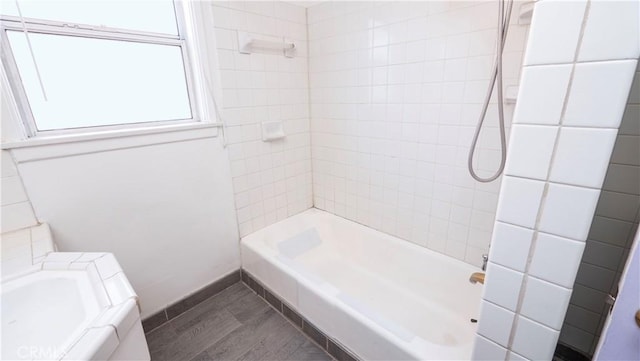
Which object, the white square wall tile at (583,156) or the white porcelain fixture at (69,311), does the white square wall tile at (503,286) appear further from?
the white porcelain fixture at (69,311)

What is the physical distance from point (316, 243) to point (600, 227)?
169 centimetres

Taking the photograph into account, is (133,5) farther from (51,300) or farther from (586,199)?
(586,199)

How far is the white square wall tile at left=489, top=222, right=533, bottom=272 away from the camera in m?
0.70

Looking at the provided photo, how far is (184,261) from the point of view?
71.6 inches

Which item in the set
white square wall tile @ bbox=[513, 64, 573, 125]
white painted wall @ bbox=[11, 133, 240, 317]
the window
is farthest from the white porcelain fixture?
white square wall tile @ bbox=[513, 64, 573, 125]

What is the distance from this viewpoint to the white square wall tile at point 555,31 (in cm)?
55

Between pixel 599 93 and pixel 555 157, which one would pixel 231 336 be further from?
pixel 599 93

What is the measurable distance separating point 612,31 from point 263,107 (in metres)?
1.76

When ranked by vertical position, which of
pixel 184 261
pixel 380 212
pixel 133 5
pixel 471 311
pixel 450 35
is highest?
pixel 133 5

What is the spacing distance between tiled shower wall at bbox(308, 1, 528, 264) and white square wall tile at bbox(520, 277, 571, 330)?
0.89 metres

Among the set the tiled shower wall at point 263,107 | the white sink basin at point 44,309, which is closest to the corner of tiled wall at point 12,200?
the white sink basin at point 44,309

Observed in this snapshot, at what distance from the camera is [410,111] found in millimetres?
1729

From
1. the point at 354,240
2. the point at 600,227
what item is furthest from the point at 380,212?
the point at 600,227

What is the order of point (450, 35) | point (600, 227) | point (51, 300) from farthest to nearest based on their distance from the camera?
point (450, 35), point (600, 227), point (51, 300)
